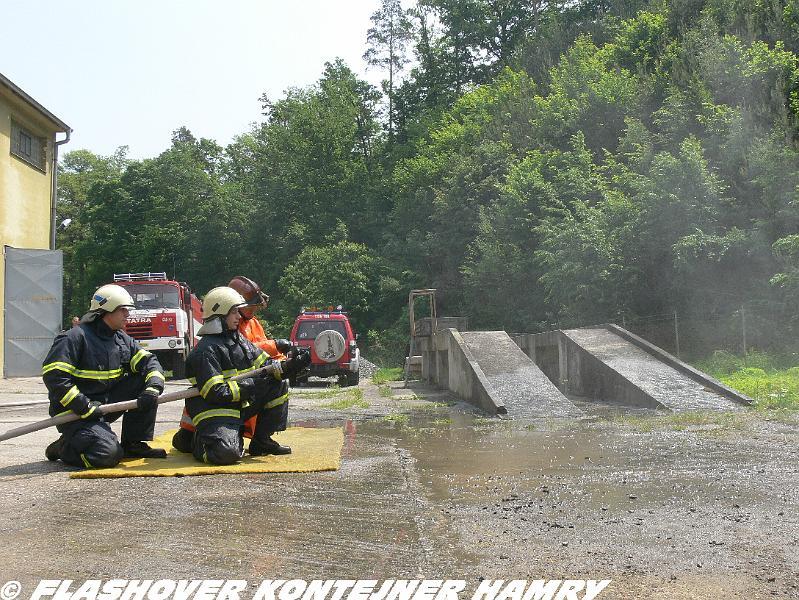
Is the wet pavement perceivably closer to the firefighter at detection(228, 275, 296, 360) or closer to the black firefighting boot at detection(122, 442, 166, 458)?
the black firefighting boot at detection(122, 442, 166, 458)

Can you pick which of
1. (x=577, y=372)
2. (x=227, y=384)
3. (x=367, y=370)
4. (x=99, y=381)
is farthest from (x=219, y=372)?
(x=367, y=370)

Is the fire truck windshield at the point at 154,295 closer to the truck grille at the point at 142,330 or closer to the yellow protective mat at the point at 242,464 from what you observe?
the truck grille at the point at 142,330

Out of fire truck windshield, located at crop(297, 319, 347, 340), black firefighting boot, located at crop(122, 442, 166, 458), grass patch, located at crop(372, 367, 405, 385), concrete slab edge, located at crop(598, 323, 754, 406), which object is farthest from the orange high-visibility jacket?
grass patch, located at crop(372, 367, 405, 385)

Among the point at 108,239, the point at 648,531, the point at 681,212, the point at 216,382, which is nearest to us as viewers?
the point at 648,531

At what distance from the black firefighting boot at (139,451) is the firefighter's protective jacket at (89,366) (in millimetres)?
585

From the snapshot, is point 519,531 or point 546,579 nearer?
point 546,579

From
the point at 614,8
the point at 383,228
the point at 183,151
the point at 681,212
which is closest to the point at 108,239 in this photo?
the point at 183,151

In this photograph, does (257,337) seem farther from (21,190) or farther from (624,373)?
(21,190)

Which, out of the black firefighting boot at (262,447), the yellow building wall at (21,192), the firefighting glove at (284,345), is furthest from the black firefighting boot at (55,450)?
the yellow building wall at (21,192)

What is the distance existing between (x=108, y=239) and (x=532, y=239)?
36.0 metres

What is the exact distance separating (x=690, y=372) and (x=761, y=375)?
11.5 ft

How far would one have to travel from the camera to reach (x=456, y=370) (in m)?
17.2

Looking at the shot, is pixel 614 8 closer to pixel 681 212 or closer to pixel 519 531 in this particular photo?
pixel 681 212

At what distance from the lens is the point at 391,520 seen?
534cm
